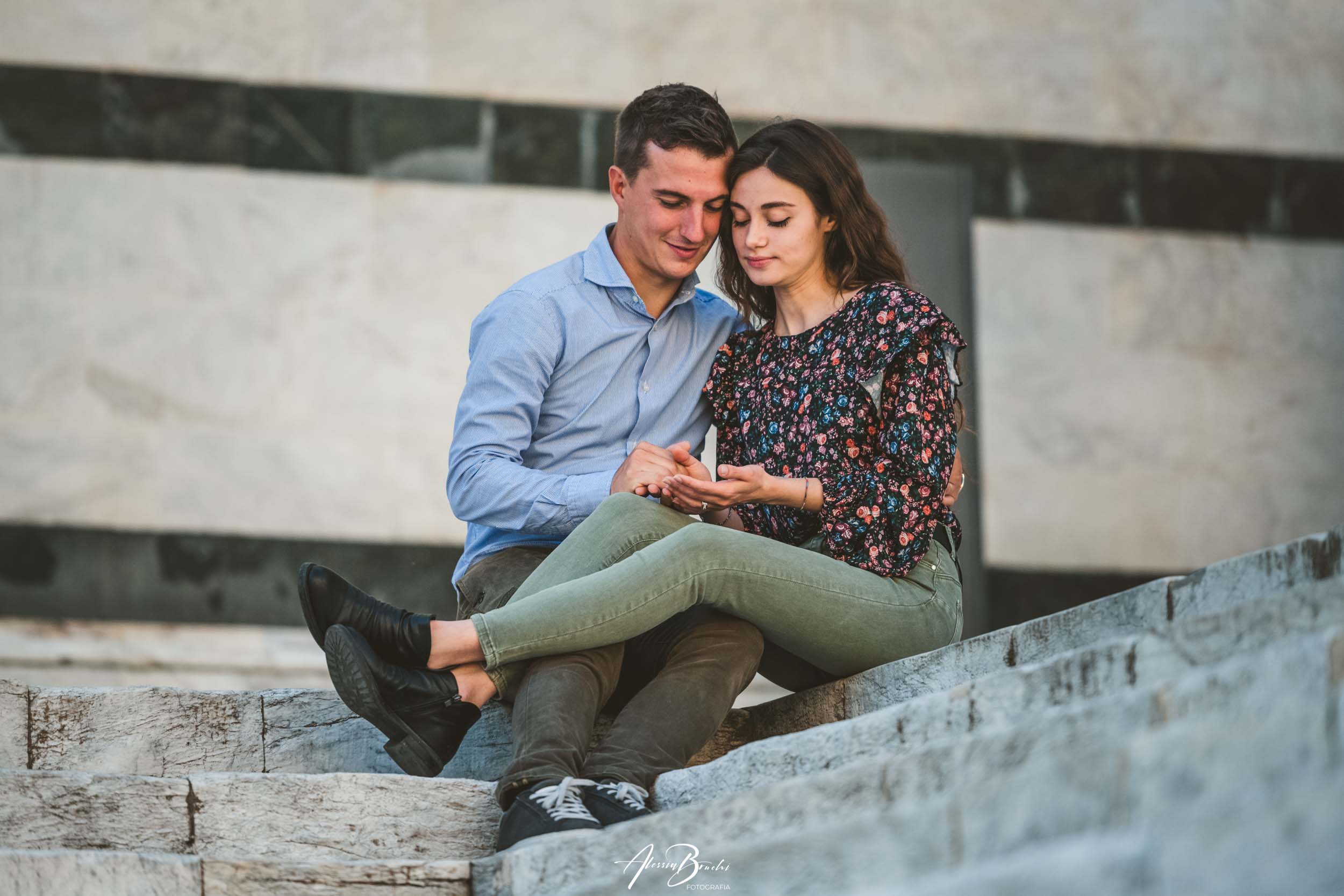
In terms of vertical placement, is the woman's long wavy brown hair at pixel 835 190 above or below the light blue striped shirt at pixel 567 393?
above

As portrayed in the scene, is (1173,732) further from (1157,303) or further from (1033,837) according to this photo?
(1157,303)

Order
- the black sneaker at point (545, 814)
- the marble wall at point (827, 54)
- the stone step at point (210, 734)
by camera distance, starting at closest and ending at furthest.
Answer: the black sneaker at point (545, 814)
the stone step at point (210, 734)
the marble wall at point (827, 54)

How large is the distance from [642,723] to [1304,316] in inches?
176

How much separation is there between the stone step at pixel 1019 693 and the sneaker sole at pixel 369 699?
1.44 feet

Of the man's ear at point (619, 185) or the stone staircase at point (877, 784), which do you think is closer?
the stone staircase at point (877, 784)

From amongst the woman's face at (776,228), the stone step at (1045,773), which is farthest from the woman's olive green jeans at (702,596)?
the stone step at (1045,773)

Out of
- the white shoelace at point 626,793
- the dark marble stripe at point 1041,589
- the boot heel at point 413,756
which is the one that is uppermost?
the dark marble stripe at point 1041,589

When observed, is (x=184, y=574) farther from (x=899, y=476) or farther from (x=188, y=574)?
(x=899, y=476)

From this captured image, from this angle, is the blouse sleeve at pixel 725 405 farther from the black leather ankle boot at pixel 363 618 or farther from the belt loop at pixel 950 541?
the black leather ankle boot at pixel 363 618

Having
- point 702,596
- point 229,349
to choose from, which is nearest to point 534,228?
point 229,349

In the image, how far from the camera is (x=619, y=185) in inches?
138

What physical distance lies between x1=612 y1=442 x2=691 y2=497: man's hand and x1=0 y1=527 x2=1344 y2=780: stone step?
0.46 metres

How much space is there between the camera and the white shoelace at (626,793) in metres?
2.33

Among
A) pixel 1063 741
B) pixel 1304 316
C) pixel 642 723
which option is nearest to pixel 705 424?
pixel 642 723
